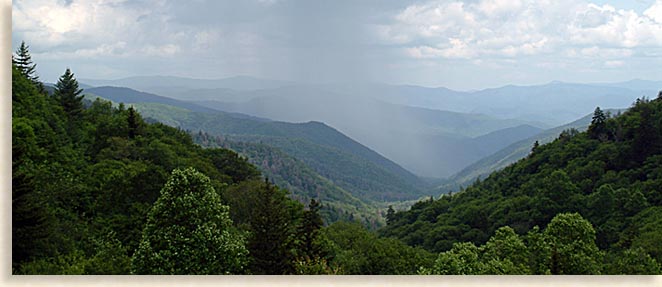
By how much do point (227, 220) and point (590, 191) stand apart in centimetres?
2917

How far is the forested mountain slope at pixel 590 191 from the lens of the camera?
2742cm

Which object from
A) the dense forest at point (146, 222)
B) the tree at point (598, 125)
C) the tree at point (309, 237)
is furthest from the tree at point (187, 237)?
the tree at point (598, 125)

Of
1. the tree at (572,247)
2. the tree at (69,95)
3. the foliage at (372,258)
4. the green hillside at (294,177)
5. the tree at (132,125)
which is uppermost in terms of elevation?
the tree at (69,95)

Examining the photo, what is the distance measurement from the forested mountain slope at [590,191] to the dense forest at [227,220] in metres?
0.12

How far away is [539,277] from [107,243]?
1177 cm

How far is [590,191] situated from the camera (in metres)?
35.6

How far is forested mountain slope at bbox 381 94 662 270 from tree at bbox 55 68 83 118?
2710 cm

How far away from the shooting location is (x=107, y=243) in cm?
1536

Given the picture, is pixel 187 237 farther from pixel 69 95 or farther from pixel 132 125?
pixel 69 95

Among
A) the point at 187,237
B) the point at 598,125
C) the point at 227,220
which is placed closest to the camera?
the point at 187,237

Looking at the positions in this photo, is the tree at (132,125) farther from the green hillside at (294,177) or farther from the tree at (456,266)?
the green hillside at (294,177)

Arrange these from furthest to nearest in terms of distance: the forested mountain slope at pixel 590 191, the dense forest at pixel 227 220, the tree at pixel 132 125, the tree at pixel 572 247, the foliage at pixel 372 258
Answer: the tree at pixel 132 125 → the forested mountain slope at pixel 590 191 → the foliage at pixel 372 258 → the tree at pixel 572 247 → the dense forest at pixel 227 220

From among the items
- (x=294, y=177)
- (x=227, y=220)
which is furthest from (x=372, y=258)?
(x=294, y=177)

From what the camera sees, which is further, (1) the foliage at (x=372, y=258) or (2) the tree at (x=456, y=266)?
(1) the foliage at (x=372, y=258)
